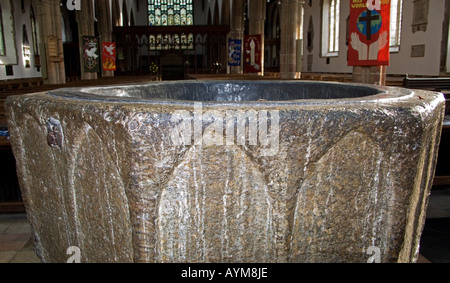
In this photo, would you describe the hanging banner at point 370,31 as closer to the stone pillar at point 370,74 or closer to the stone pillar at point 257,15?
the stone pillar at point 370,74

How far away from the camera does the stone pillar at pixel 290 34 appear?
12.0m

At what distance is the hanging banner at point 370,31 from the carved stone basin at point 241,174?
4921 millimetres

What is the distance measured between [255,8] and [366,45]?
34.4 ft

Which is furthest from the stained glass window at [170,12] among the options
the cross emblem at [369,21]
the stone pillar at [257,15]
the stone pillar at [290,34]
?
the cross emblem at [369,21]

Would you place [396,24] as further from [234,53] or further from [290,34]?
[234,53]

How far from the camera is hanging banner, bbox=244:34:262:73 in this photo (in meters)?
13.5

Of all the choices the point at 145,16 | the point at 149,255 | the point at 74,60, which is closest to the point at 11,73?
the point at 74,60

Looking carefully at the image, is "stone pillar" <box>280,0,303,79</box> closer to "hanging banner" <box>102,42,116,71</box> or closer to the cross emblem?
the cross emblem

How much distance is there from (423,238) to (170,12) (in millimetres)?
31608

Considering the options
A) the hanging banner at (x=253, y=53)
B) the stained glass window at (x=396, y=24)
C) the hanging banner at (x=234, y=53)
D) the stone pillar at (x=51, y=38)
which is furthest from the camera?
the hanging banner at (x=234, y=53)

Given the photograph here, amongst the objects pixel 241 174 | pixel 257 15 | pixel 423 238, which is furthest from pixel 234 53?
pixel 241 174

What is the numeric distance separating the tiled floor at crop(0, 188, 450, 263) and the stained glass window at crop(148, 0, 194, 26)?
99.5 ft

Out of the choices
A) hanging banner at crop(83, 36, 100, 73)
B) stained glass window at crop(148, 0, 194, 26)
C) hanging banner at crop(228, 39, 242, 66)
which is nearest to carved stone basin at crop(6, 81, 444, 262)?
hanging banner at crop(83, 36, 100, 73)
